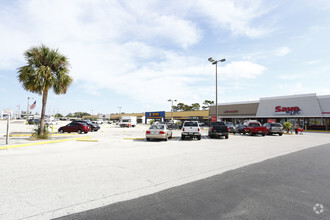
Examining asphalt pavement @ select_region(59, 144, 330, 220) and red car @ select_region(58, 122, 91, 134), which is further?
red car @ select_region(58, 122, 91, 134)

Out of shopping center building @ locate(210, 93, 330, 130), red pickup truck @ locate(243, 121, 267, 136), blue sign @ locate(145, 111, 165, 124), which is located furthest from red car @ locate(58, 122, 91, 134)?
blue sign @ locate(145, 111, 165, 124)

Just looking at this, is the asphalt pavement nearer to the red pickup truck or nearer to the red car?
the red pickup truck

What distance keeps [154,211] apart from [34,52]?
55.2 ft

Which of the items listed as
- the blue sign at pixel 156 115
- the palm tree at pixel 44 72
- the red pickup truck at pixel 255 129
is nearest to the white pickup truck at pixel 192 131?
the red pickup truck at pixel 255 129

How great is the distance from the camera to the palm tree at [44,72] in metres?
15.2

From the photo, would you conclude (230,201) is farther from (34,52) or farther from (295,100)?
(295,100)

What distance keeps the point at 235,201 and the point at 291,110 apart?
142 ft

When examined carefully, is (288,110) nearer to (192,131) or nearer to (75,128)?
(192,131)

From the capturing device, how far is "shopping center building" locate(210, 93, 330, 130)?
1451 inches

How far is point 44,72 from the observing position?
15.1m

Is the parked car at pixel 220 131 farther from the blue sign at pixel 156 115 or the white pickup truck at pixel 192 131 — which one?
the blue sign at pixel 156 115

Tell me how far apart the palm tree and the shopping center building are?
2763 cm

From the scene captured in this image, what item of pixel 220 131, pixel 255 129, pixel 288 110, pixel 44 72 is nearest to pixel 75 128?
pixel 44 72

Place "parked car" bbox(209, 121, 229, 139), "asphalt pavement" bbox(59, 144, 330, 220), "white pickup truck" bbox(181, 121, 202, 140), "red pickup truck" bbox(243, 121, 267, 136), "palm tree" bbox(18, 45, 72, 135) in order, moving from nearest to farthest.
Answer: "asphalt pavement" bbox(59, 144, 330, 220) → "palm tree" bbox(18, 45, 72, 135) → "white pickup truck" bbox(181, 121, 202, 140) → "parked car" bbox(209, 121, 229, 139) → "red pickup truck" bbox(243, 121, 267, 136)
